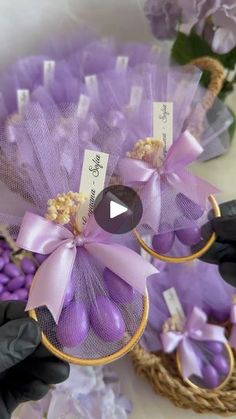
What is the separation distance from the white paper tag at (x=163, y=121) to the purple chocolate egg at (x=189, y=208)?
0.29 ft

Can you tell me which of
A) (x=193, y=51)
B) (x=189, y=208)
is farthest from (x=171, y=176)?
(x=193, y=51)

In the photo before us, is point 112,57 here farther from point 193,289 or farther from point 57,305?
point 57,305

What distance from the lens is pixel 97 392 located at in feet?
2.27

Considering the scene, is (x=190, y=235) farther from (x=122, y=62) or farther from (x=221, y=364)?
(x=122, y=62)

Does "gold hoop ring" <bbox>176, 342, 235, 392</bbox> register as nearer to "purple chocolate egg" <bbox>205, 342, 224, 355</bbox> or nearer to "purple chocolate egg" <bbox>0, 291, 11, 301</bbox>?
"purple chocolate egg" <bbox>205, 342, 224, 355</bbox>

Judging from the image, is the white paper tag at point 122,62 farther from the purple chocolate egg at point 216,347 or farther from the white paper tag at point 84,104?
the purple chocolate egg at point 216,347

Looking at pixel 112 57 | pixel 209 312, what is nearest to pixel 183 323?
pixel 209 312

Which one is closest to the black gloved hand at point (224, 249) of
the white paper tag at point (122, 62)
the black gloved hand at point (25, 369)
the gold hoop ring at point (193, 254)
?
the gold hoop ring at point (193, 254)

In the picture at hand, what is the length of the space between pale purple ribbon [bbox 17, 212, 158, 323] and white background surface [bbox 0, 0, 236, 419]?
1.11ft

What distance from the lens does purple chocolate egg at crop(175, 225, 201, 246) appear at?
23.6 inches

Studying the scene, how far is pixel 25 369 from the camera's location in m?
0.51

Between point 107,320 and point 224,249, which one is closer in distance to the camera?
point 107,320

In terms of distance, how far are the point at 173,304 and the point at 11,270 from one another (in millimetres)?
239

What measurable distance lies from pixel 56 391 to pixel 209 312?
0.83ft
